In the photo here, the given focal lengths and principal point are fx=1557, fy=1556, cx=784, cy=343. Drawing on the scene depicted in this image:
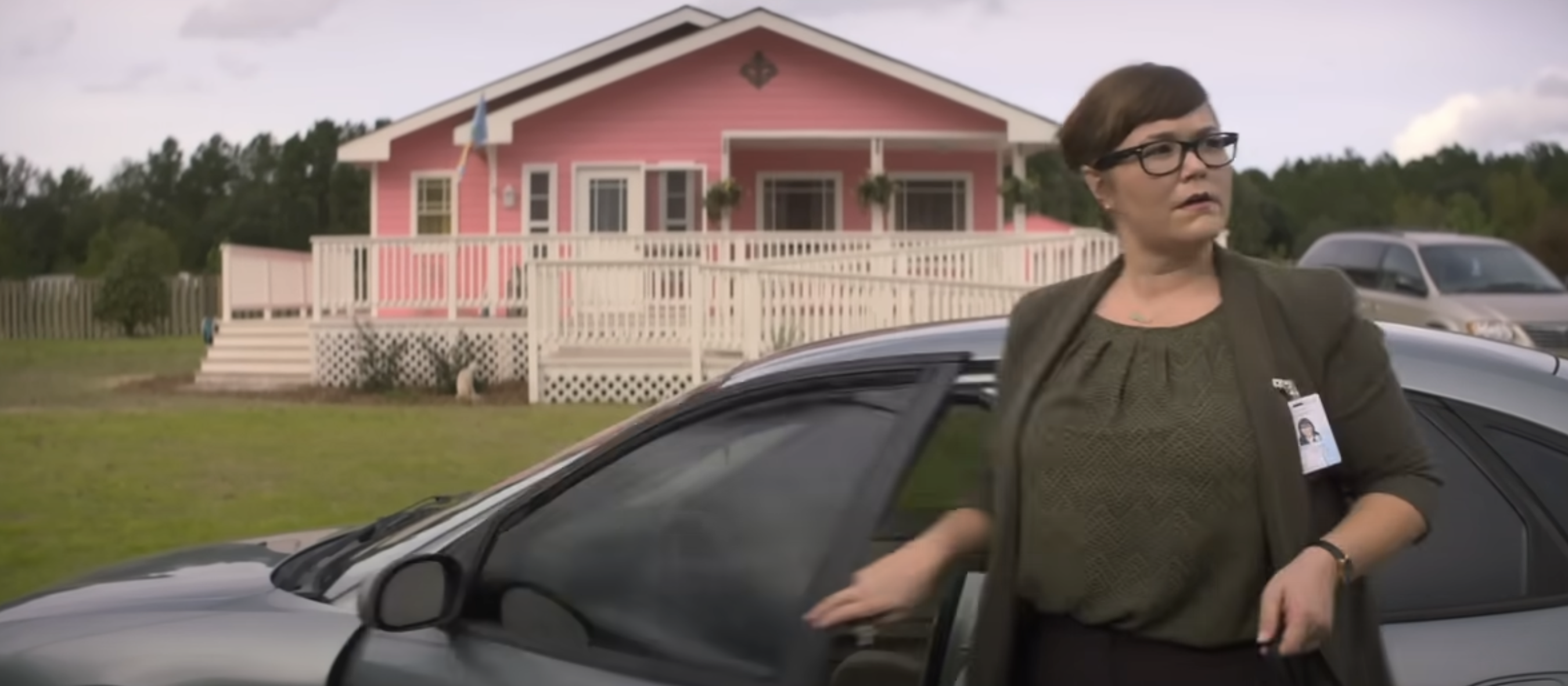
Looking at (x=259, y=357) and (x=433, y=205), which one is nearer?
(x=259, y=357)

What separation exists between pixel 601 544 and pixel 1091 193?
131cm

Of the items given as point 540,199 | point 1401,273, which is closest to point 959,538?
point 1401,273

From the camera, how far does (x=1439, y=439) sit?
2.86 metres

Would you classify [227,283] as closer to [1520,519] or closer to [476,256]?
[476,256]

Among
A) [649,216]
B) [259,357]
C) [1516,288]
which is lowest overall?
[259,357]

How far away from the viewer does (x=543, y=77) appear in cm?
2297

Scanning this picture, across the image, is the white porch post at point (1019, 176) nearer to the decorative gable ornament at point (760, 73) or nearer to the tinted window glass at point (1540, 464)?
the decorative gable ornament at point (760, 73)

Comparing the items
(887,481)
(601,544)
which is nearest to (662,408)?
(601,544)

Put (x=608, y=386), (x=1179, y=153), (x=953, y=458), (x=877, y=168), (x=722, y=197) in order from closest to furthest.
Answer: (x=1179, y=153) < (x=953, y=458) < (x=608, y=386) < (x=722, y=197) < (x=877, y=168)

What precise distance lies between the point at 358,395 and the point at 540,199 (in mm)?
5314

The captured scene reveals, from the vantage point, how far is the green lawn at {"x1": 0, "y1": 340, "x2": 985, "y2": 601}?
7852mm

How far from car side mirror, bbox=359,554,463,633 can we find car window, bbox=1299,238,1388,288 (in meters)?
14.8

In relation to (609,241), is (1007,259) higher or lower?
lower

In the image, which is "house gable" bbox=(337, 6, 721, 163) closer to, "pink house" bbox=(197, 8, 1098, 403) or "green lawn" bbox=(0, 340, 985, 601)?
"pink house" bbox=(197, 8, 1098, 403)
